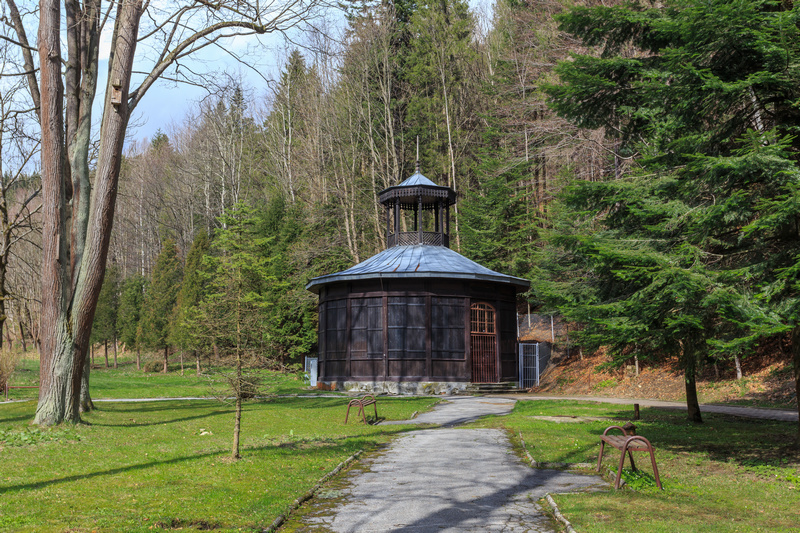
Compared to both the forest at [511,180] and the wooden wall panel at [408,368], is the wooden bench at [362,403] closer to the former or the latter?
the forest at [511,180]

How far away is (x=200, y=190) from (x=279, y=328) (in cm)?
2602

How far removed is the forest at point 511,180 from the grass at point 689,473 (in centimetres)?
132

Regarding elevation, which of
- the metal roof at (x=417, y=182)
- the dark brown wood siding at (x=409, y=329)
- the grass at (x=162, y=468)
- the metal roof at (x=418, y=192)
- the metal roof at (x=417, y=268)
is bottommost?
the grass at (x=162, y=468)

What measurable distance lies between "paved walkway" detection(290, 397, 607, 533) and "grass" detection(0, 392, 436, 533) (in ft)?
2.02

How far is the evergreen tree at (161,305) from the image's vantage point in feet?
130

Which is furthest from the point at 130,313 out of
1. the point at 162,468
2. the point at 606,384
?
the point at 162,468

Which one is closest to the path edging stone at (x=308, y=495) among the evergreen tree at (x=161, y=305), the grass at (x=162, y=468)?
the grass at (x=162, y=468)

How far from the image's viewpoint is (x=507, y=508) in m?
6.53

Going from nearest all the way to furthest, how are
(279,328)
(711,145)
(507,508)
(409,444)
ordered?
(507,508) < (711,145) < (409,444) < (279,328)

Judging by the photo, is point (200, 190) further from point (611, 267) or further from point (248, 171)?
point (611, 267)

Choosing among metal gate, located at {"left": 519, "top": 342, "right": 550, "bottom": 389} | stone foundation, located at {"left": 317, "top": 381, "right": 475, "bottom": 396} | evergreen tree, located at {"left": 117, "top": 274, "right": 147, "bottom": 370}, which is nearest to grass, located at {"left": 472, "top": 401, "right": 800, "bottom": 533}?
stone foundation, located at {"left": 317, "top": 381, "right": 475, "bottom": 396}

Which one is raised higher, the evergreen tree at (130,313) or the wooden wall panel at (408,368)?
the evergreen tree at (130,313)

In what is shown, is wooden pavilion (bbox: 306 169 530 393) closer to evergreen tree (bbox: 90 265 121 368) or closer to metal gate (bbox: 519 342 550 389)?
metal gate (bbox: 519 342 550 389)

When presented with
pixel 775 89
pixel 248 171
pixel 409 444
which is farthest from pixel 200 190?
pixel 775 89
